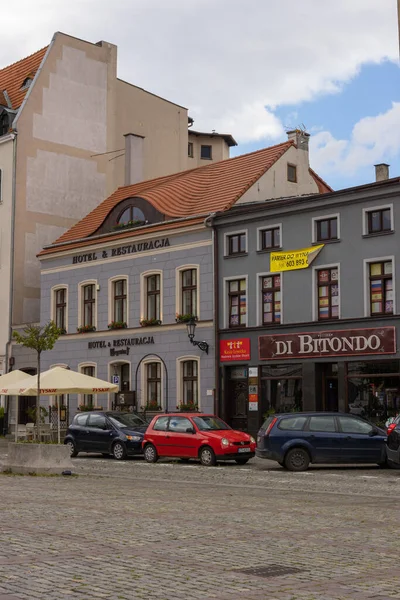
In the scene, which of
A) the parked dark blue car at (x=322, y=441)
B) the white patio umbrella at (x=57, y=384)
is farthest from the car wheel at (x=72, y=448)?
the parked dark blue car at (x=322, y=441)

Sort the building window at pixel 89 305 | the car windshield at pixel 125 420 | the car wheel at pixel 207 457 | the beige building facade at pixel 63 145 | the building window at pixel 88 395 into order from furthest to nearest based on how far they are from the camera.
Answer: the beige building facade at pixel 63 145 → the building window at pixel 89 305 → the building window at pixel 88 395 → the car windshield at pixel 125 420 → the car wheel at pixel 207 457

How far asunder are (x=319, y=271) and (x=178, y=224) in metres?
7.11

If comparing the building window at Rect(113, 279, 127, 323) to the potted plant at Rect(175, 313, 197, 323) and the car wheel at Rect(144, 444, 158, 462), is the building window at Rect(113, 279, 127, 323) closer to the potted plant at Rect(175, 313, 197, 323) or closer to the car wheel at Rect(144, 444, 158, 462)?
the potted plant at Rect(175, 313, 197, 323)

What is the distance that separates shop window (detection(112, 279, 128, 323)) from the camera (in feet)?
139

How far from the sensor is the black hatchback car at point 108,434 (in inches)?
1240

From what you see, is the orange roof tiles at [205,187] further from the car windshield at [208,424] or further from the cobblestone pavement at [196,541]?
the cobblestone pavement at [196,541]

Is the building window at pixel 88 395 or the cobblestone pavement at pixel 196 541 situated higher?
the building window at pixel 88 395

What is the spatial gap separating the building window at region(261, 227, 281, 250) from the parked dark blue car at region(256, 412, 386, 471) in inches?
452

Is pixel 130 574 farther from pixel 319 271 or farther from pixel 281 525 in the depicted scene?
pixel 319 271

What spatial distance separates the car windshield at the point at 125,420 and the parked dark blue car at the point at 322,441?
737cm

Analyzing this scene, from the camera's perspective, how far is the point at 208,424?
2923 centimetres

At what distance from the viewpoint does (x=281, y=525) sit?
41.0 feet

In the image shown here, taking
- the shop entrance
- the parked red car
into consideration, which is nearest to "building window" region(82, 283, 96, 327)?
the shop entrance

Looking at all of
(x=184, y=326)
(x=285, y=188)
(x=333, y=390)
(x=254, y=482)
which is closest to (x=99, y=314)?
(x=184, y=326)
